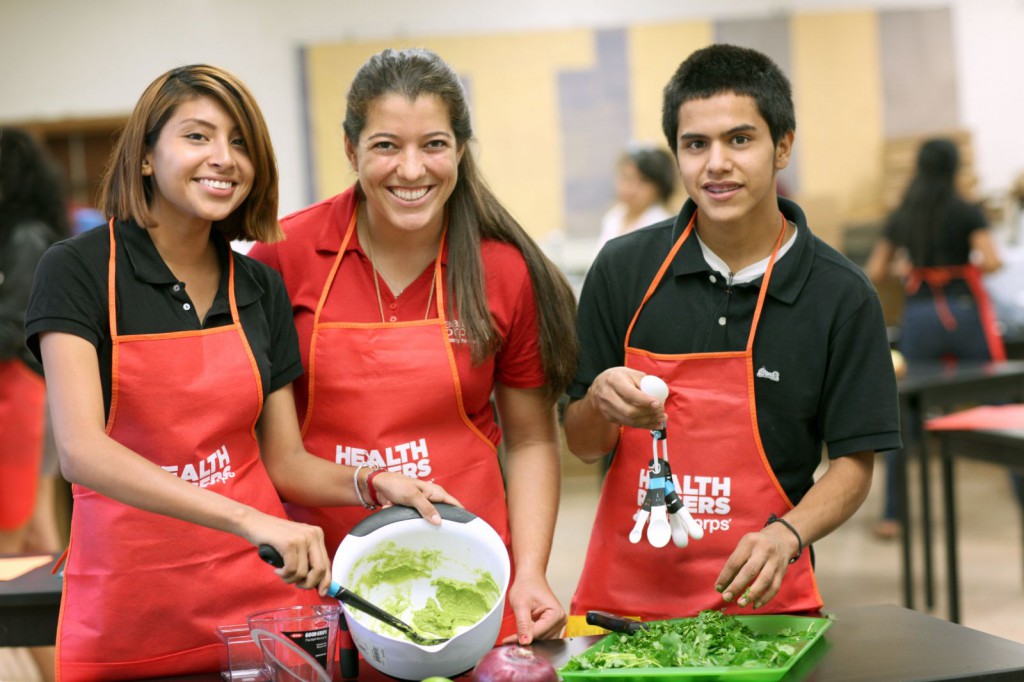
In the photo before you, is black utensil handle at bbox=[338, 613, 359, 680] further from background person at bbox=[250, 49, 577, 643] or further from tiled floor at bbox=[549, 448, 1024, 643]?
tiled floor at bbox=[549, 448, 1024, 643]

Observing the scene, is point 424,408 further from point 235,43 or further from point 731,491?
point 235,43

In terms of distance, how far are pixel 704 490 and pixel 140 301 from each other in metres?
0.90

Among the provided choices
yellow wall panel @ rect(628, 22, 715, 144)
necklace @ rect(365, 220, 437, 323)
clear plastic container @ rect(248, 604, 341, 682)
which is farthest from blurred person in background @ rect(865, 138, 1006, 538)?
clear plastic container @ rect(248, 604, 341, 682)

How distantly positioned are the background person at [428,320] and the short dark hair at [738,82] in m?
0.36

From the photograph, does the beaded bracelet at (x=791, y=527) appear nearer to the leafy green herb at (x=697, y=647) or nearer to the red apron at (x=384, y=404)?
the leafy green herb at (x=697, y=647)

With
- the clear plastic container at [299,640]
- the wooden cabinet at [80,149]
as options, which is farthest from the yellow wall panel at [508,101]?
the clear plastic container at [299,640]

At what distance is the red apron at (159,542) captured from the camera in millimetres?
1548

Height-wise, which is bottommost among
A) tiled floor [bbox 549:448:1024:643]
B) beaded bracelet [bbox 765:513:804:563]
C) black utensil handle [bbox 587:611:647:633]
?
tiled floor [bbox 549:448:1024:643]

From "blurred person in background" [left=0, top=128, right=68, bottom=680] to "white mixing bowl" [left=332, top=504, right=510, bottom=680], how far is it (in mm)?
2122

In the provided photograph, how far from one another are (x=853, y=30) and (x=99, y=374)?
22.6ft

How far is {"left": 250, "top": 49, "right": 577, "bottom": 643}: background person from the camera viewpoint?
1.74m

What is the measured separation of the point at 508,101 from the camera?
7.29 m

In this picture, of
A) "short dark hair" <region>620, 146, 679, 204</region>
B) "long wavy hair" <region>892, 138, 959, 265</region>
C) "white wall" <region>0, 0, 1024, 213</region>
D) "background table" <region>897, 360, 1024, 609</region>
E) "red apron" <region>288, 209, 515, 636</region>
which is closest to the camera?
"red apron" <region>288, 209, 515, 636</region>

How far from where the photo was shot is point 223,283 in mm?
1674
